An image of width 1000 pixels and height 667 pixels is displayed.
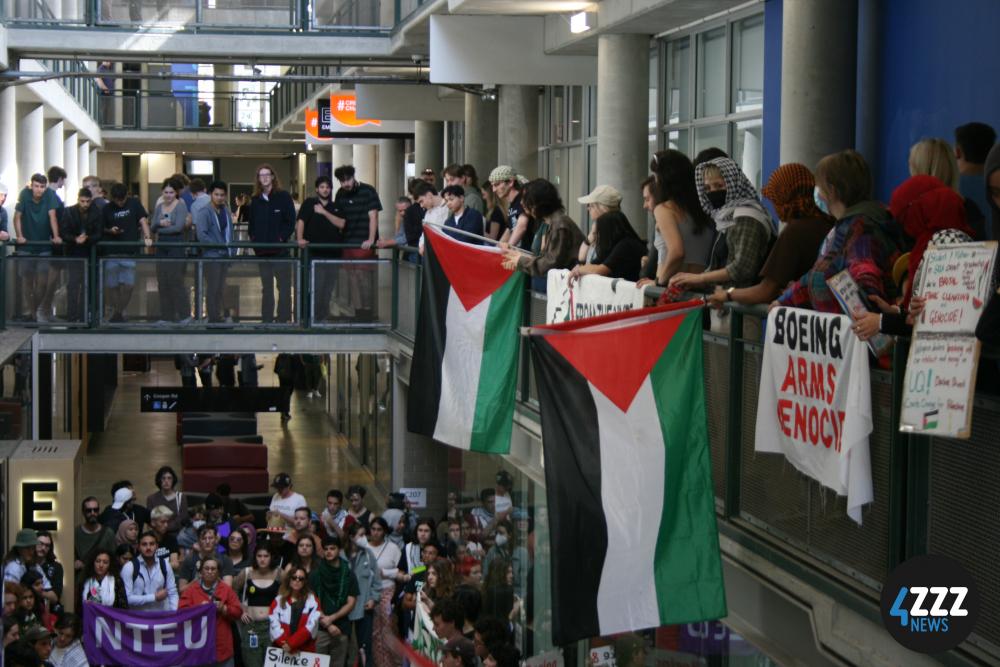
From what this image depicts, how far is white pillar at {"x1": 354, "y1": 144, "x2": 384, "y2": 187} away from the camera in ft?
141

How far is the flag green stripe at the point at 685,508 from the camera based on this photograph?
25.6 feet

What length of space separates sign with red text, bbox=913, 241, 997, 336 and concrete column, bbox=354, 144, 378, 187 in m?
37.6

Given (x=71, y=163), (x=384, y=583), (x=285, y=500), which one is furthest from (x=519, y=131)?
(x=71, y=163)

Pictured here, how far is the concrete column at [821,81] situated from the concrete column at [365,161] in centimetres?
3298

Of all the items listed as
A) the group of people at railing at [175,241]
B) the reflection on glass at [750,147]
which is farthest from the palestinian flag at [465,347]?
the group of people at railing at [175,241]

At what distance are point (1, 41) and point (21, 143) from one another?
10423 mm

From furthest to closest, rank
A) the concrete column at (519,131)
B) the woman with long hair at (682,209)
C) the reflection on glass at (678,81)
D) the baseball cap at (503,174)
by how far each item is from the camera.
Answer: the concrete column at (519,131)
the reflection on glass at (678,81)
the baseball cap at (503,174)
the woman with long hair at (682,209)

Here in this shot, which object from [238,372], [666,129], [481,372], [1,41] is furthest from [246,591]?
[238,372]

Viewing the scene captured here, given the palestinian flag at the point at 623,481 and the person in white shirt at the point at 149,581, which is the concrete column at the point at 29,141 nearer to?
the person in white shirt at the point at 149,581

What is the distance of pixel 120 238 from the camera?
2192 cm

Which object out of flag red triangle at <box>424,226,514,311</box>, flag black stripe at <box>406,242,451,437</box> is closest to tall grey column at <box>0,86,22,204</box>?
flag black stripe at <box>406,242,451,437</box>

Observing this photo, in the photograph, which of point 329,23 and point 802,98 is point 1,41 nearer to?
point 329,23

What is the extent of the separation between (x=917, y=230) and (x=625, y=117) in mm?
9500

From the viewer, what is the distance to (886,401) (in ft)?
22.9
